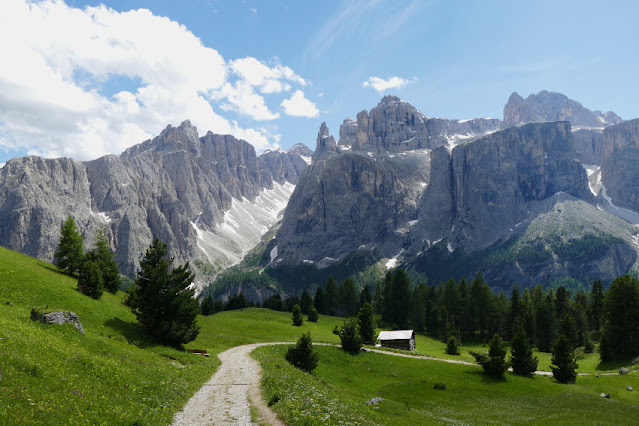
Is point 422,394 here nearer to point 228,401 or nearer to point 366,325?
point 228,401

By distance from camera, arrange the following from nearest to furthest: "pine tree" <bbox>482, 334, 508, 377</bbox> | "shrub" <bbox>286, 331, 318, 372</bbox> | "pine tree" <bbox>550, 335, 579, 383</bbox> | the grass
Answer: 1. the grass
2. "shrub" <bbox>286, 331, 318, 372</bbox>
3. "pine tree" <bbox>482, 334, 508, 377</bbox>
4. "pine tree" <bbox>550, 335, 579, 383</bbox>

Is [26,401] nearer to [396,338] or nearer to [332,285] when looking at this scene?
[396,338]

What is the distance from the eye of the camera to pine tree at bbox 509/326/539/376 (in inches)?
2120

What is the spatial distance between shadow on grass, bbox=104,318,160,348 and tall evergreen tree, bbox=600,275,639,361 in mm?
77016

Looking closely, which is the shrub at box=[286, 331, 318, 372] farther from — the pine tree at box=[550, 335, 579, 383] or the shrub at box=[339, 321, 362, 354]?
the pine tree at box=[550, 335, 579, 383]

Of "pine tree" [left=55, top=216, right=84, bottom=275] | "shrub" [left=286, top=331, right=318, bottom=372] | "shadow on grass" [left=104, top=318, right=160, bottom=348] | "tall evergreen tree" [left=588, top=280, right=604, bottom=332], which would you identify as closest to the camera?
"shadow on grass" [left=104, top=318, right=160, bottom=348]

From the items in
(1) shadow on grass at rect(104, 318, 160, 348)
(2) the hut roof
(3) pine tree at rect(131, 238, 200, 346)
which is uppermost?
(3) pine tree at rect(131, 238, 200, 346)

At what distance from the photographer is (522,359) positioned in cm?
A: 5416

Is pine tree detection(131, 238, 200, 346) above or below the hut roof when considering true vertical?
above

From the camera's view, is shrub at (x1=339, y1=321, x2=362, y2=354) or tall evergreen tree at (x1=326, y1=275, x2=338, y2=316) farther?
tall evergreen tree at (x1=326, y1=275, x2=338, y2=316)

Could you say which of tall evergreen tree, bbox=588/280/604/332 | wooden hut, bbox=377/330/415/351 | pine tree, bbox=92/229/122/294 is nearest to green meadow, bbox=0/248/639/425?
pine tree, bbox=92/229/122/294

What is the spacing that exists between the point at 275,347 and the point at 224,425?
3530cm

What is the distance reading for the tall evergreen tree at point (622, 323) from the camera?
68875mm

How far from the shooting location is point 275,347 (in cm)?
5153
